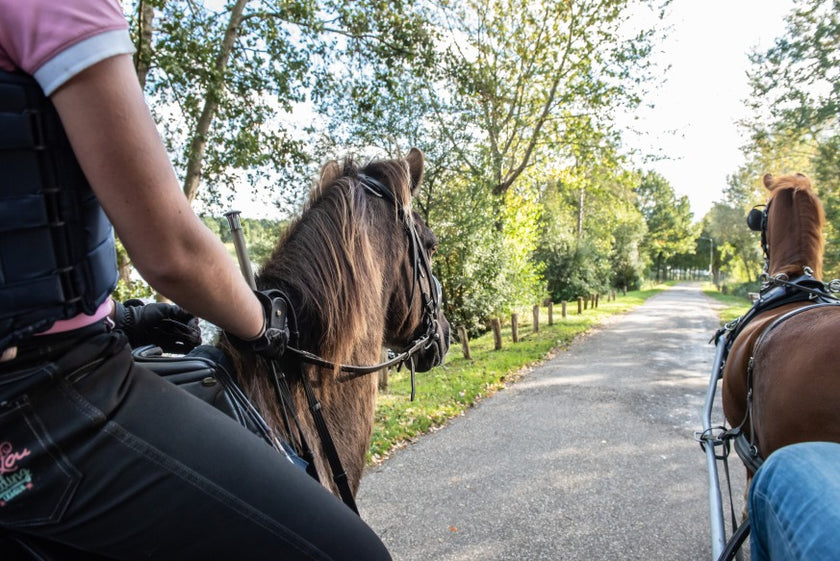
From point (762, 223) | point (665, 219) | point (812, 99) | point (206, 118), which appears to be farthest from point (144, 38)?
point (665, 219)

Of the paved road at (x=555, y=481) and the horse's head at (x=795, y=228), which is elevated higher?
the horse's head at (x=795, y=228)

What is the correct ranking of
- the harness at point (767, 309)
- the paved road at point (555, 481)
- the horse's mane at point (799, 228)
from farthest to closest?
the paved road at point (555, 481)
the horse's mane at point (799, 228)
the harness at point (767, 309)

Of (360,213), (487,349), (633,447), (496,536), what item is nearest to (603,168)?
(487,349)

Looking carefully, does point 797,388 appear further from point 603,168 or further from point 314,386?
point 603,168

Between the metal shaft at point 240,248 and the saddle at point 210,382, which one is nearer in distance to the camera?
the saddle at point 210,382

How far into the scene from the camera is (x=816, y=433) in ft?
7.28

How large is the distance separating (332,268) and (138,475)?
102 centimetres

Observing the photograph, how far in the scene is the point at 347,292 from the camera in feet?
5.96

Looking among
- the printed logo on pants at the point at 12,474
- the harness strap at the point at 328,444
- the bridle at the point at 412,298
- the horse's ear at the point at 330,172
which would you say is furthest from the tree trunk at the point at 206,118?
the printed logo on pants at the point at 12,474

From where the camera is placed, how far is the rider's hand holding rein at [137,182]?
79 cm

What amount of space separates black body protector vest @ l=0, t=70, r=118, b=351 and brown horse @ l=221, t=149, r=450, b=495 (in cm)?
78

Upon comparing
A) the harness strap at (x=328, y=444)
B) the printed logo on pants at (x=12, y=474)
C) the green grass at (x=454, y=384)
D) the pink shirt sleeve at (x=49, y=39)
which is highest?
the pink shirt sleeve at (x=49, y=39)

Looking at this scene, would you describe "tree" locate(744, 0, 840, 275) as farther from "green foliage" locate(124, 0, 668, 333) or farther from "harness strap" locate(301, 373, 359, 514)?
"harness strap" locate(301, 373, 359, 514)

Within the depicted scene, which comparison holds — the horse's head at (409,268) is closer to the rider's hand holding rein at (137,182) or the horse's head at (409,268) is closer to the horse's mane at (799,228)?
the rider's hand holding rein at (137,182)
